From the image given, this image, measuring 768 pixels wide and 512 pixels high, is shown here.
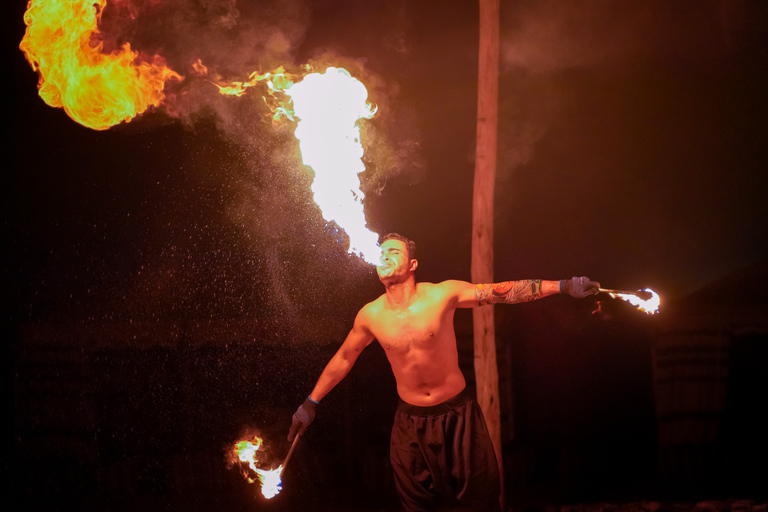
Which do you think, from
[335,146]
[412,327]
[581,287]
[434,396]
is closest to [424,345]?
[412,327]

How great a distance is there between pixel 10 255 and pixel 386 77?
415cm

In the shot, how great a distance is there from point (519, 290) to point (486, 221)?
1191mm

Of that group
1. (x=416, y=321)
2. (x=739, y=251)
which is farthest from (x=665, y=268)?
(x=416, y=321)

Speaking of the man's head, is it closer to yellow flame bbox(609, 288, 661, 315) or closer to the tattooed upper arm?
the tattooed upper arm

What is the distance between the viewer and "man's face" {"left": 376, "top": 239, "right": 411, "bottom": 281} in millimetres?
3912

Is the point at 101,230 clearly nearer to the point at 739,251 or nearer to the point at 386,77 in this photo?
the point at 386,77

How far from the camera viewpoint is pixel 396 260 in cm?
395

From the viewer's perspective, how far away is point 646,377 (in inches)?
236

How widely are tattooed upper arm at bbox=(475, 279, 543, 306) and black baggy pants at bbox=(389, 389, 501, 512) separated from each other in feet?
2.15

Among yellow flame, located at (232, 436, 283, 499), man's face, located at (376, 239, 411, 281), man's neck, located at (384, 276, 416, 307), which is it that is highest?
man's face, located at (376, 239, 411, 281)

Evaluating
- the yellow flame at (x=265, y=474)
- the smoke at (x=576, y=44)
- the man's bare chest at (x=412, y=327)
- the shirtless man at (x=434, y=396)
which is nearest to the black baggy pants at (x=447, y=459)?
the shirtless man at (x=434, y=396)

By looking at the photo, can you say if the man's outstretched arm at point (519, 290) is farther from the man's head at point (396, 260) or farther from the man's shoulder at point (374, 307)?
the man's shoulder at point (374, 307)

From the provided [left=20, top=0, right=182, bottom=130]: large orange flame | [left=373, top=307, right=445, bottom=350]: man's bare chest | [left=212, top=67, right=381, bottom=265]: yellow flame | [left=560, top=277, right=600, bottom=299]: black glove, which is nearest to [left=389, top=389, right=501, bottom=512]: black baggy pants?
[left=373, top=307, right=445, bottom=350]: man's bare chest

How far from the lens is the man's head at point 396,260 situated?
3.92 meters
